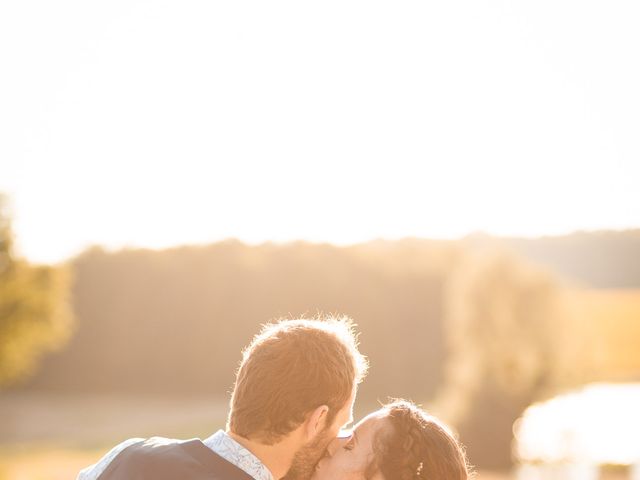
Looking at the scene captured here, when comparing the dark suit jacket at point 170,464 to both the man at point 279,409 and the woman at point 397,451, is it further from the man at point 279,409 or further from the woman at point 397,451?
the woman at point 397,451

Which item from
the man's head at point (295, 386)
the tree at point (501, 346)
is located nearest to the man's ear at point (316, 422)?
the man's head at point (295, 386)

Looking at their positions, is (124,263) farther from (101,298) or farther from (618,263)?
(618,263)

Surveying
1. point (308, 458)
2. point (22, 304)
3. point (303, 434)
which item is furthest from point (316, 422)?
point (22, 304)

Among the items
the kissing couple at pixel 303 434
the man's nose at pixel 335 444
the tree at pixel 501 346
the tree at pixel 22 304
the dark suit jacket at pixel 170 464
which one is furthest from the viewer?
the tree at pixel 22 304

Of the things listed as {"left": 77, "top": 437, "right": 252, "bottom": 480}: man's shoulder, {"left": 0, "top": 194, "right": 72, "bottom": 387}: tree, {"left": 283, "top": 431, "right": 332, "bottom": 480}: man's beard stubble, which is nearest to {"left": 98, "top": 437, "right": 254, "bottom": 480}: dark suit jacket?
{"left": 77, "top": 437, "right": 252, "bottom": 480}: man's shoulder

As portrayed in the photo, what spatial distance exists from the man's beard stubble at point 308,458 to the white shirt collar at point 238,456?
0.18m

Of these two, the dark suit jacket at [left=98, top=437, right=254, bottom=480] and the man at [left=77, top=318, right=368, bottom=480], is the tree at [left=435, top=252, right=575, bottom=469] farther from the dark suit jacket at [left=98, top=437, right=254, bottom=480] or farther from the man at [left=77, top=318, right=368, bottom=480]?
the dark suit jacket at [left=98, top=437, right=254, bottom=480]

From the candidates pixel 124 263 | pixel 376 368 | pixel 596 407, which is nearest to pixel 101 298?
pixel 124 263

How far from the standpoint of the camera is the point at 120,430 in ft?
67.7

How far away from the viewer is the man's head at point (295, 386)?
2594 mm

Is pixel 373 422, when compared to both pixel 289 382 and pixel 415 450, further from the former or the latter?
pixel 289 382

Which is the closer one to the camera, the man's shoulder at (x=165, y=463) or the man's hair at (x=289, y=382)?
the man's shoulder at (x=165, y=463)

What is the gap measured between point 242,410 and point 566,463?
37.2ft

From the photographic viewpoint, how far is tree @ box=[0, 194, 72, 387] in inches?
684
